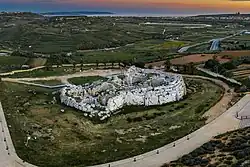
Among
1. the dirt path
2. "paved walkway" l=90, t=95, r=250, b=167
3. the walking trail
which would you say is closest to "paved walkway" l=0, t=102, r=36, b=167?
the walking trail

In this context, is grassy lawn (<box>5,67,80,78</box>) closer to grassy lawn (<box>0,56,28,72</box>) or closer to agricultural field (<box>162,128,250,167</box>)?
grassy lawn (<box>0,56,28,72</box>)

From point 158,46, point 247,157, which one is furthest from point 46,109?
point 158,46

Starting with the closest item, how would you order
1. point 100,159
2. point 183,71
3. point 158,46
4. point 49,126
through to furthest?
point 100,159 → point 49,126 → point 183,71 → point 158,46

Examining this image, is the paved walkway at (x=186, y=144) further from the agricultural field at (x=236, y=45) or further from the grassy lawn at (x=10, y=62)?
the agricultural field at (x=236, y=45)

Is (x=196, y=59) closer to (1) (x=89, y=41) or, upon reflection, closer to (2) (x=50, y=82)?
(2) (x=50, y=82)

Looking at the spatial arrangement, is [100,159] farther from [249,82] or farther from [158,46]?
[158,46]

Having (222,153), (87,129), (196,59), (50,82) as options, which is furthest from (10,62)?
(222,153)
